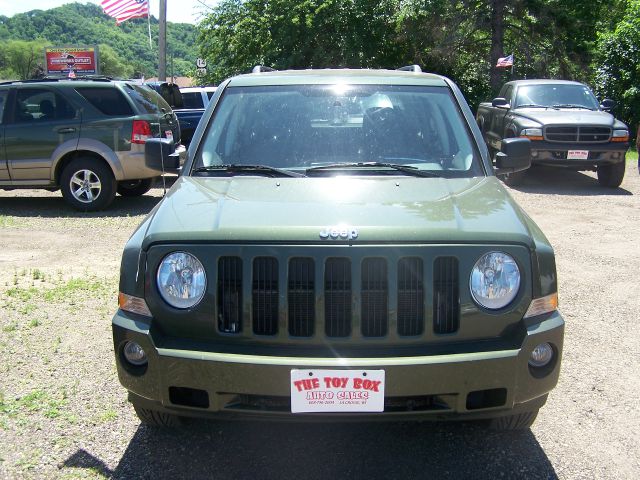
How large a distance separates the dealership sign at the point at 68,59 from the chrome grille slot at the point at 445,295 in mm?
38079

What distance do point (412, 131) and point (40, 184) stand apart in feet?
23.5

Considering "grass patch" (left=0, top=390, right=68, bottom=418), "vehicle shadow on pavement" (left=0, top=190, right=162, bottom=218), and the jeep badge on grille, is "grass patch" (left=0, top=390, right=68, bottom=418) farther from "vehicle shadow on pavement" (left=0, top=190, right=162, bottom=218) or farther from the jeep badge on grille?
"vehicle shadow on pavement" (left=0, top=190, right=162, bottom=218)

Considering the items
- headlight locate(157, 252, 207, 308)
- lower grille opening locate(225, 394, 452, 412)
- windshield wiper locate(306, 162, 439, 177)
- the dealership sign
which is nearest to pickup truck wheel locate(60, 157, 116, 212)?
windshield wiper locate(306, 162, 439, 177)

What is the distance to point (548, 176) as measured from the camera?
1370 cm

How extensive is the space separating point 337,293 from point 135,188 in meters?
8.66

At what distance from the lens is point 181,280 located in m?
2.89

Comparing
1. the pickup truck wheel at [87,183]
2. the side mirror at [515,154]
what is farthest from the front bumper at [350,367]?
the pickup truck wheel at [87,183]

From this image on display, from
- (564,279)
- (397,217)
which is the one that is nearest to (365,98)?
(397,217)

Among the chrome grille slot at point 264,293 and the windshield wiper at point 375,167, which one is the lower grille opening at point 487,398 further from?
the windshield wiper at point 375,167

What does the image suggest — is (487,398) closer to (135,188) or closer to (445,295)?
(445,295)

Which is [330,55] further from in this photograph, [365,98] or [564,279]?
[365,98]

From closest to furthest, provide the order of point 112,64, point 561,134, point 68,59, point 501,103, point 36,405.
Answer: point 36,405
point 561,134
point 501,103
point 68,59
point 112,64

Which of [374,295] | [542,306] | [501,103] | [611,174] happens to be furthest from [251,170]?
[501,103]

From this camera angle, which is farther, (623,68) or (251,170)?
(623,68)
